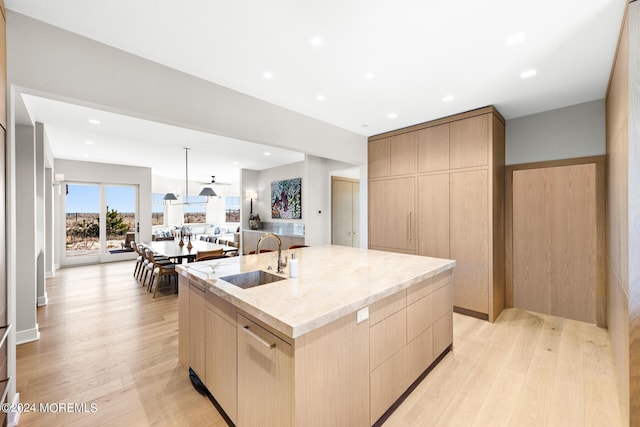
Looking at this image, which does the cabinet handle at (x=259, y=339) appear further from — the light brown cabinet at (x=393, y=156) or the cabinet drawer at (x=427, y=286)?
the light brown cabinet at (x=393, y=156)

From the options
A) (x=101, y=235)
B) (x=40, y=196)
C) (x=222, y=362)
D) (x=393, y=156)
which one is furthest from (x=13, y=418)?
(x=101, y=235)

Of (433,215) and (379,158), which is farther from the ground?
(379,158)

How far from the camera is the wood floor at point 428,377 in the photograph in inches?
76.0

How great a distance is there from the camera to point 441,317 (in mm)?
2543

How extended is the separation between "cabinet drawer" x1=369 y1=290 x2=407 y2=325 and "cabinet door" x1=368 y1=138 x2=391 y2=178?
2960mm

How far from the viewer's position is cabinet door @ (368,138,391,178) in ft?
15.3

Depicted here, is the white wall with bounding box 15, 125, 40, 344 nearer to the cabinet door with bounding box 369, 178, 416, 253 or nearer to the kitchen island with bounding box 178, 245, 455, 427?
the kitchen island with bounding box 178, 245, 455, 427

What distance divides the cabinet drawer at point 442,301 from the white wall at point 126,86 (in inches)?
97.4

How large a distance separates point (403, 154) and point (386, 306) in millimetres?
3139

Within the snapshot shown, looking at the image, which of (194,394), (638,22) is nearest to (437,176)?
(638,22)

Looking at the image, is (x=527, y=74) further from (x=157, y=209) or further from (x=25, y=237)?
(x=157, y=209)

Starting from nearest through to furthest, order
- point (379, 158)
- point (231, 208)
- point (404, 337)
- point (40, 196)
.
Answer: point (404, 337)
point (40, 196)
point (379, 158)
point (231, 208)

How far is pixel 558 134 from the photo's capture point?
3641 millimetres

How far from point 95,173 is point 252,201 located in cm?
404
